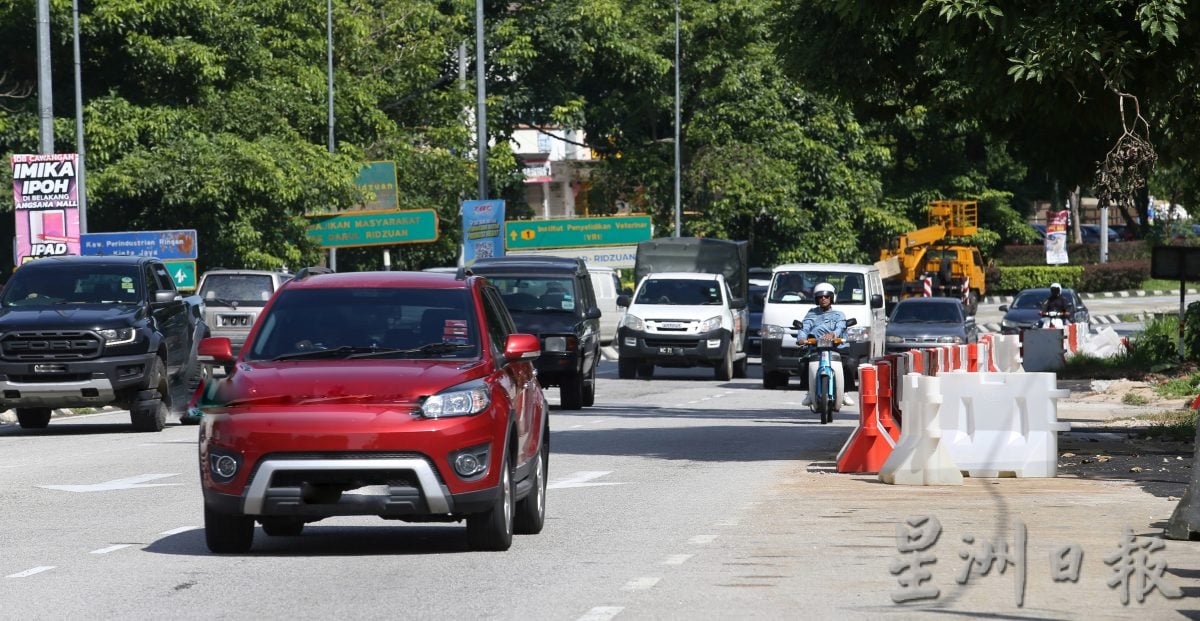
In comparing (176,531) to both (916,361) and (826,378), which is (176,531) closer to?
(916,361)

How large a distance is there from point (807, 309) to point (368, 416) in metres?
22.8

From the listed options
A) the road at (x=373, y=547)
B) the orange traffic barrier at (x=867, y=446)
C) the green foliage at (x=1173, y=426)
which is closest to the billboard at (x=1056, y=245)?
the green foliage at (x=1173, y=426)

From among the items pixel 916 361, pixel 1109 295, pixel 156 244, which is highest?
pixel 156 244

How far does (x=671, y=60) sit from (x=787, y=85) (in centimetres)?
366

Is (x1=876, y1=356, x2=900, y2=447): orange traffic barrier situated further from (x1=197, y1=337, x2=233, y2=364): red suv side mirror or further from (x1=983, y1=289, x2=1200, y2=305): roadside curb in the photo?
(x1=983, y1=289, x2=1200, y2=305): roadside curb

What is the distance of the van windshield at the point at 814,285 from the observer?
33281 mm

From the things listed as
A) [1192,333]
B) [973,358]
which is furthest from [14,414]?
[1192,333]

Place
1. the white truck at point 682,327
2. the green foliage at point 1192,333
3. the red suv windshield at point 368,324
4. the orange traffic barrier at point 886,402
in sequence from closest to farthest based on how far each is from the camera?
the red suv windshield at point 368,324
the orange traffic barrier at point 886,402
the green foliage at point 1192,333
the white truck at point 682,327

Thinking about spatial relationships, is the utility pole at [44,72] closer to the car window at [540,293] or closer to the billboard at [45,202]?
the billboard at [45,202]

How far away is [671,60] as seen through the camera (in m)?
59.8

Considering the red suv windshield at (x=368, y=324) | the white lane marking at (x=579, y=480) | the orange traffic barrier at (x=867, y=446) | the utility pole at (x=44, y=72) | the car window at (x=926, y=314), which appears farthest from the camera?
the car window at (x=926, y=314)

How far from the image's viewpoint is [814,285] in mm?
33406

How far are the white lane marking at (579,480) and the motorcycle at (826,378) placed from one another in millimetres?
6776

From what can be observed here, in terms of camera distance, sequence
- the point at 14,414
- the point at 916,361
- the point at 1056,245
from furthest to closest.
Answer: the point at 1056,245 < the point at 14,414 < the point at 916,361
